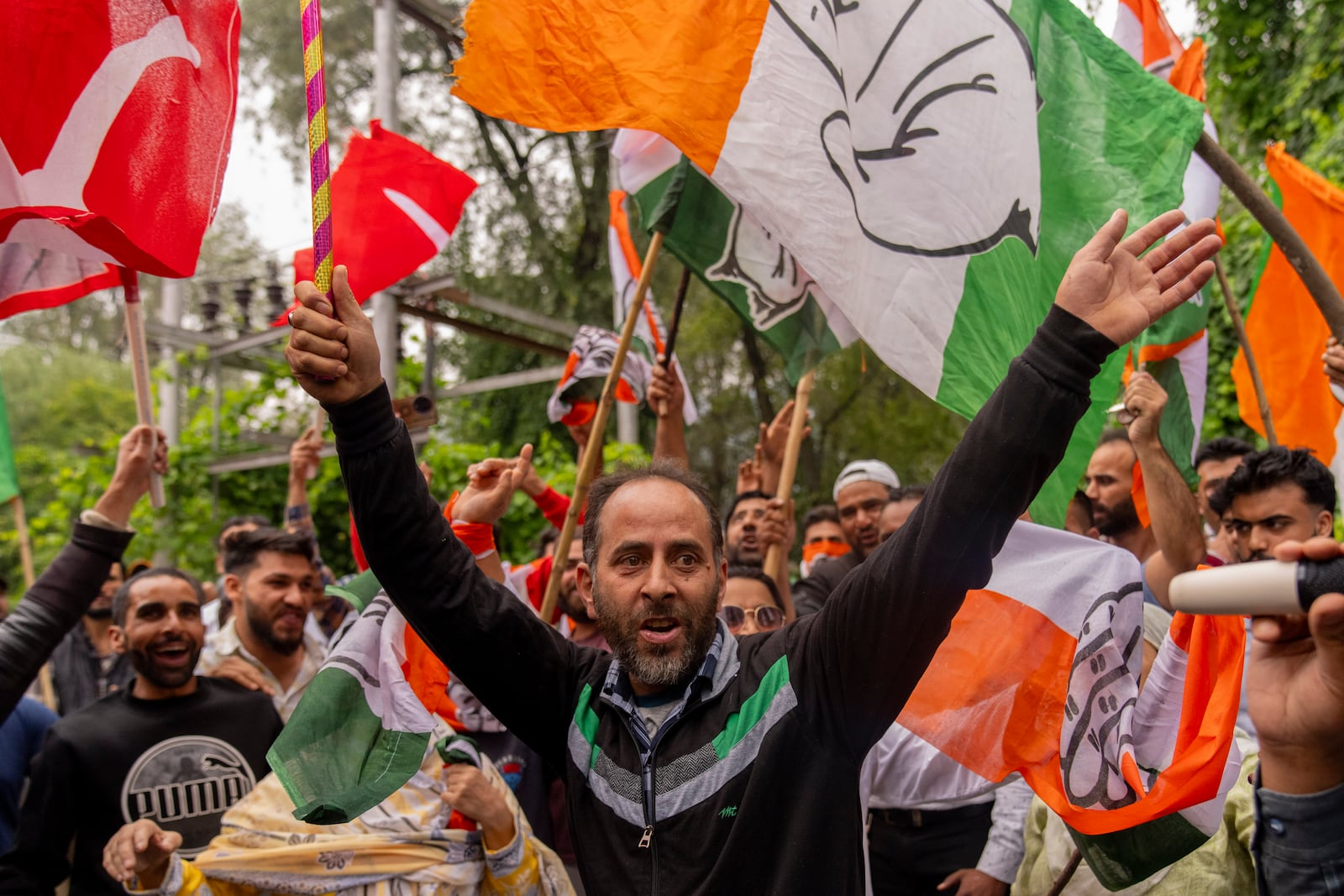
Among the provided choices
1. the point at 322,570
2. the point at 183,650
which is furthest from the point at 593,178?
the point at 183,650

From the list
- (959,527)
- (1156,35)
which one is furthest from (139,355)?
(1156,35)

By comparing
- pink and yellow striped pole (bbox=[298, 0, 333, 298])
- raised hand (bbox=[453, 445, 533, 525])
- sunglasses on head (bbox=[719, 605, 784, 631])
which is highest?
pink and yellow striped pole (bbox=[298, 0, 333, 298])

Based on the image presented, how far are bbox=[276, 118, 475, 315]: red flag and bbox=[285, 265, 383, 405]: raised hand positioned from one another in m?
1.69

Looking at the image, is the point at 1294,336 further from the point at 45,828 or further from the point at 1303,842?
the point at 45,828

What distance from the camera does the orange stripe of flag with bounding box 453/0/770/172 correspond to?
293cm

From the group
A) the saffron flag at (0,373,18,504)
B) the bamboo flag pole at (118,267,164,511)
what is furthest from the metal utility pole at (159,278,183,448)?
the bamboo flag pole at (118,267,164,511)

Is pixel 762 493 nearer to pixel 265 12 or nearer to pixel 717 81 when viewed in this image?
pixel 717 81

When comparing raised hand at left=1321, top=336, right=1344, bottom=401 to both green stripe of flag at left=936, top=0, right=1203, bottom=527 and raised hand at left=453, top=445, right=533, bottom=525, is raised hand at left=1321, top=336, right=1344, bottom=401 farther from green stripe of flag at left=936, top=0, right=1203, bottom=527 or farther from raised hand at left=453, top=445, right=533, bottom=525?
raised hand at left=453, top=445, right=533, bottom=525

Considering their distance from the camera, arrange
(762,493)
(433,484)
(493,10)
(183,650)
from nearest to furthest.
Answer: (493,10), (183,650), (762,493), (433,484)

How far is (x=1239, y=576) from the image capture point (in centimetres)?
138

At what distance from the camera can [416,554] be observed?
2.11 meters

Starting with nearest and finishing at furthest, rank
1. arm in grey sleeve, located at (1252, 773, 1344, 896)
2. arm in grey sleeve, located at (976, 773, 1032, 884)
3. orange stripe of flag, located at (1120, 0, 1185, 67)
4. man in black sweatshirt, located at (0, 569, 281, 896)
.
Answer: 1. arm in grey sleeve, located at (1252, 773, 1344, 896)
2. man in black sweatshirt, located at (0, 569, 281, 896)
3. arm in grey sleeve, located at (976, 773, 1032, 884)
4. orange stripe of flag, located at (1120, 0, 1185, 67)

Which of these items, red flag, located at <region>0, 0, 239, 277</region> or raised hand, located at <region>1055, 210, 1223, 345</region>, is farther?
red flag, located at <region>0, 0, 239, 277</region>

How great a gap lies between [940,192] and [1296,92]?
643 cm
